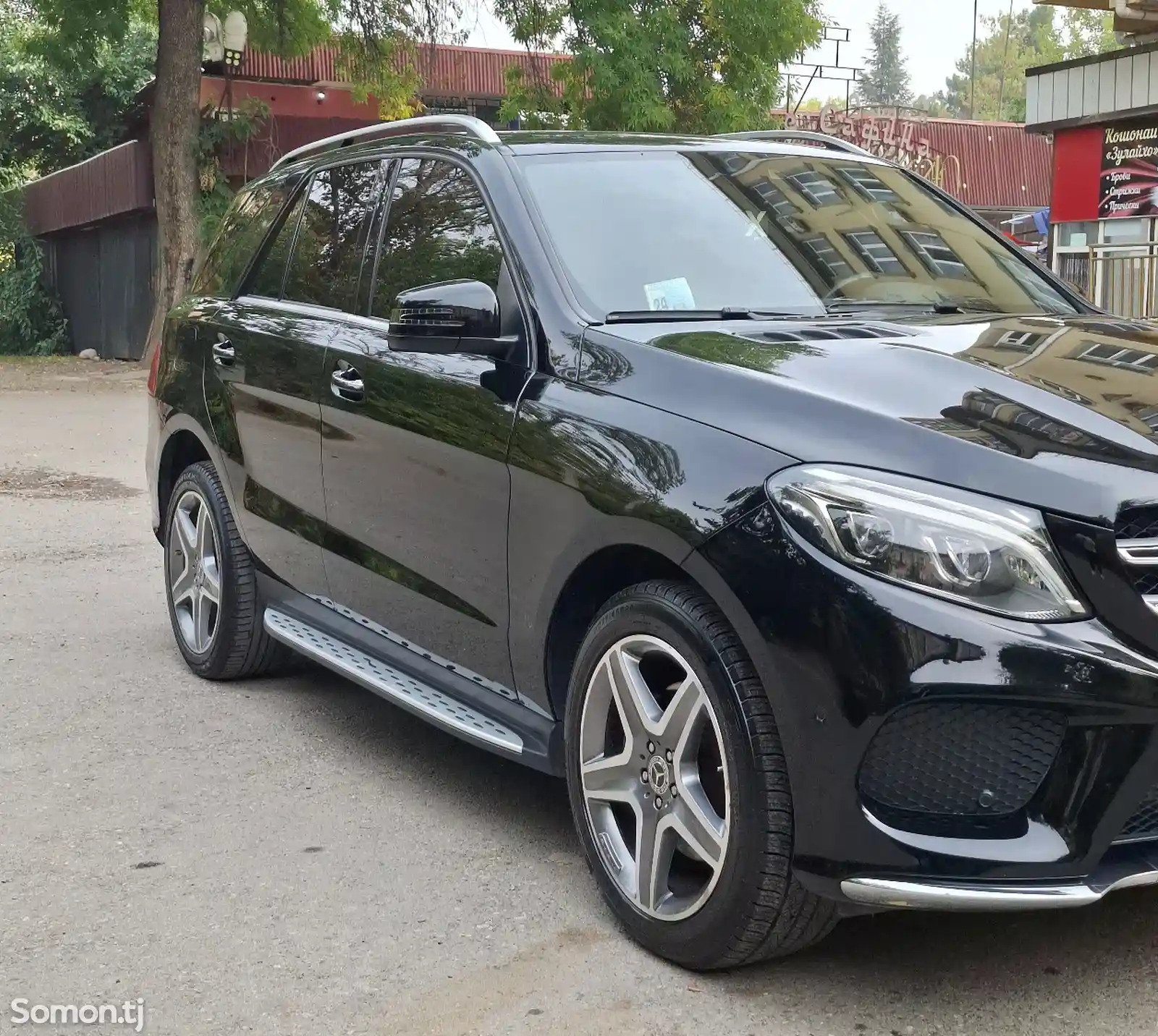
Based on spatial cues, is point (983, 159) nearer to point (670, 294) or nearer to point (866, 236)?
point (866, 236)

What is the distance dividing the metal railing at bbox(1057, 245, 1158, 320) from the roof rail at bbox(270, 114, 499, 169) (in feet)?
42.3

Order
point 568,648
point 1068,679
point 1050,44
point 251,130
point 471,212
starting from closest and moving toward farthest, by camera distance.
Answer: point 1068,679
point 568,648
point 471,212
point 251,130
point 1050,44

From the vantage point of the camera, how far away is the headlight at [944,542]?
2.67 m

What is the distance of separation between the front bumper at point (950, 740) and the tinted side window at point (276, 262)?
293cm

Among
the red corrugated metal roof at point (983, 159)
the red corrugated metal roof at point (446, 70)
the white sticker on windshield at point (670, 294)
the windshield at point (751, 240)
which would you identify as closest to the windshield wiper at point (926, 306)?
the windshield at point (751, 240)

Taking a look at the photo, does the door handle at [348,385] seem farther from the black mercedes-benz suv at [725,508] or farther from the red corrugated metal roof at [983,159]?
the red corrugated metal roof at [983,159]

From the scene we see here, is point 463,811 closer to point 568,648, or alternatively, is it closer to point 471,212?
point 568,648

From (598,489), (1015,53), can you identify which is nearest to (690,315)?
(598,489)

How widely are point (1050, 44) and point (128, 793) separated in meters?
107

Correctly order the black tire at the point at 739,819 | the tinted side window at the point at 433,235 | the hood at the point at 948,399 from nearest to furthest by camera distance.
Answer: the hood at the point at 948,399 < the black tire at the point at 739,819 < the tinted side window at the point at 433,235

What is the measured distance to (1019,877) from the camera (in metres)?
2.70

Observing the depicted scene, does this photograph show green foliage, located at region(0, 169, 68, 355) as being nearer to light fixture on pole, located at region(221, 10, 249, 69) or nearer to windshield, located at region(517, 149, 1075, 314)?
light fixture on pole, located at region(221, 10, 249, 69)

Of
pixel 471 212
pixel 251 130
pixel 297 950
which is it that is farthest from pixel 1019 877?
pixel 251 130

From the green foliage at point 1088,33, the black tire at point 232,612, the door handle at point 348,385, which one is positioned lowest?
the black tire at point 232,612
